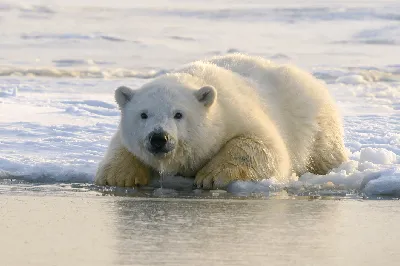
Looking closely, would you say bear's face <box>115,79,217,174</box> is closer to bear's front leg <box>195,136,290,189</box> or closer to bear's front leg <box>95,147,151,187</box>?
bear's front leg <box>95,147,151,187</box>

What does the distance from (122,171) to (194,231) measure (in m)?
2.52

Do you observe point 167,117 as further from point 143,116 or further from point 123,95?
point 123,95

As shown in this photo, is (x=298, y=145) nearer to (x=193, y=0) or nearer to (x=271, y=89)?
(x=271, y=89)

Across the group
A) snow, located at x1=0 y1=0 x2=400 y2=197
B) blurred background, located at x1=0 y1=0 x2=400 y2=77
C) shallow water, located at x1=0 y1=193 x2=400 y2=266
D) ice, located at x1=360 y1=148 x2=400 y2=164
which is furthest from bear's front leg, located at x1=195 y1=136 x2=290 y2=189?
blurred background, located at x1=0 y1=0 x2=400 y2=77

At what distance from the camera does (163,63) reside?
723 inches

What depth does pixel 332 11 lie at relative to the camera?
77.8 ft

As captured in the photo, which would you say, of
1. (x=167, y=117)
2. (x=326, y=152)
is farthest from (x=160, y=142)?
(x=326, y=152)

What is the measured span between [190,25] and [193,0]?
4107mm

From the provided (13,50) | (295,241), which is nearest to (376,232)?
(295,241)

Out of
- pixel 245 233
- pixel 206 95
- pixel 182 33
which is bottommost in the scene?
pixel 245 233

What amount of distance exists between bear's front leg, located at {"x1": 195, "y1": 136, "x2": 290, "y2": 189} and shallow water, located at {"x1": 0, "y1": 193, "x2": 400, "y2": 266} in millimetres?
748

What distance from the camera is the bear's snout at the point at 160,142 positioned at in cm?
679

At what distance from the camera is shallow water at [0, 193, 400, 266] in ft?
13.9

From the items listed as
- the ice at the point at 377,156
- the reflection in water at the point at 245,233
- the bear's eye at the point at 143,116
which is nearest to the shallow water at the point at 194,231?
the reflection in water at the point at 245,233
